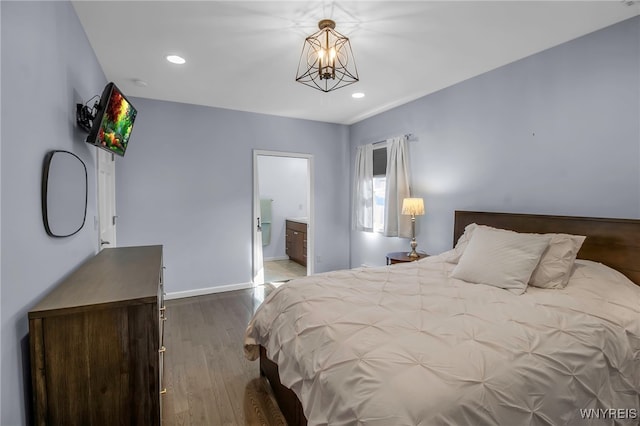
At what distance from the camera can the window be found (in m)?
4.54

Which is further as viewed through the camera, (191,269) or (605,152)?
(191,269)

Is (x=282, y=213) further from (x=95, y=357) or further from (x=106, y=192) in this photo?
(x=95, y=357)

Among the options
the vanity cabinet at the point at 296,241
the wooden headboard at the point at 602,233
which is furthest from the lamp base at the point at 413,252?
the vanity cabinet at the point at 296,241

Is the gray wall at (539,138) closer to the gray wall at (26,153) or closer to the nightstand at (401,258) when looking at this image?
the nightstand at (401,258)

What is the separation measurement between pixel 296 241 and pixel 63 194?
4657mm

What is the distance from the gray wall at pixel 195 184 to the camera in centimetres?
379

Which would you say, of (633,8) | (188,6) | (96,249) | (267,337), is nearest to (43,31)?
(188,6)

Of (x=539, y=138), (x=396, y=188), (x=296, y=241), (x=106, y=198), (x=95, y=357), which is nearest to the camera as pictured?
(x=95, y=357)

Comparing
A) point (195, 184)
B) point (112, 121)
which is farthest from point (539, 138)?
point (195, 184)

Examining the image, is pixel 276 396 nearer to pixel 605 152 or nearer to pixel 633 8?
pixel 605 152

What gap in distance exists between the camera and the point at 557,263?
2.05m

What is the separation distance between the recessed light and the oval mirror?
1.31 meters

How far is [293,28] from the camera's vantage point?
2256 millimetres

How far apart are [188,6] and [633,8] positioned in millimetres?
3005
